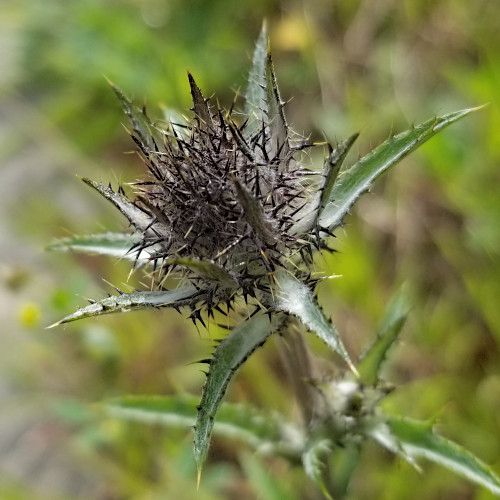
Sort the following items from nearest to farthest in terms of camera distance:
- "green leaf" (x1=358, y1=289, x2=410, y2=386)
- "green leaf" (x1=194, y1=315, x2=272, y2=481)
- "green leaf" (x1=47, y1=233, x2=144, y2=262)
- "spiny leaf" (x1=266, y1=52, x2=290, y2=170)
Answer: "green leaf" (x1=194, y1=315, x2=272, y2=481) < "spiny leaf" (x1=266, y1=52, x2=290, y2=170) < "green leaf" (x1=47, y1=233, x2=144, y2=262) < "green leaf" (x1=358, y1=289, x2=410, y2=386)

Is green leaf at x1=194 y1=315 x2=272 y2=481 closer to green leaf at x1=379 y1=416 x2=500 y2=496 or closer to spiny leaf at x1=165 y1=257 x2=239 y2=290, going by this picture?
spiny leaf at x1=165 y1=257 x2=239 y2=290

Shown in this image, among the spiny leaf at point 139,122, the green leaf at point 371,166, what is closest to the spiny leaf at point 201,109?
the spiny leaf at point 139,122

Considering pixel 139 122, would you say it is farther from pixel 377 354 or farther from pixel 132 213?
pixel 377 354

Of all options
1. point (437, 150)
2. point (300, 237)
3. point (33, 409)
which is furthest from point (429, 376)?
point (33, 409)

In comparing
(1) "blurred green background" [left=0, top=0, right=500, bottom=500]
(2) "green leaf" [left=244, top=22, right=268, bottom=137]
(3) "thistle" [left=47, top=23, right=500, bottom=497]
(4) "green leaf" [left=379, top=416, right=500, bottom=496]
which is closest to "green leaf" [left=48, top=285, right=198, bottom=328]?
(3) "thistle" [left=47, top=23, right=500, bottom=497]

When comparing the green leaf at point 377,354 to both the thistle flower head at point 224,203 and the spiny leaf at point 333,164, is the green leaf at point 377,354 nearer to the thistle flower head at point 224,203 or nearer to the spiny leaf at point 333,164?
the thistle flower head at point 224,203

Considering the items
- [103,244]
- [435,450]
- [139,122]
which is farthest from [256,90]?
[435,450]
